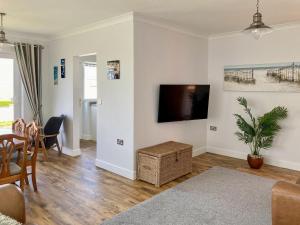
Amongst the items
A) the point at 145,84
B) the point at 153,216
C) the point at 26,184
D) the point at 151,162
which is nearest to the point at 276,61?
the point at 145,84

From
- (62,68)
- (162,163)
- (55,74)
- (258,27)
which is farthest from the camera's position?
(55,74)

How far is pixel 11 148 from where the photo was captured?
9.21 ft

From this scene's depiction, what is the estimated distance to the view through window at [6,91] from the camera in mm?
4983

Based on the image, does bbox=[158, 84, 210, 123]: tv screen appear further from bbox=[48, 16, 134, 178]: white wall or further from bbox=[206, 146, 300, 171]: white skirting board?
bbox=[206, 146, 300, 171]: white skirting board

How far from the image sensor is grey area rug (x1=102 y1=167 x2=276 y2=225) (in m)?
2.65

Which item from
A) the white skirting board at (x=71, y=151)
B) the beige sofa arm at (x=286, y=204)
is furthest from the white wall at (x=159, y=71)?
the beige sofa arm at (x=286, y=204)

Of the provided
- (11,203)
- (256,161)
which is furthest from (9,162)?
(256,161)

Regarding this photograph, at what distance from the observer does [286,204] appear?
6.12 ft

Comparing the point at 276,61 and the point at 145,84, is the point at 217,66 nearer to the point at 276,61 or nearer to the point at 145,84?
the point at 276,61

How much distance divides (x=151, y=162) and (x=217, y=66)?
269 centimetres

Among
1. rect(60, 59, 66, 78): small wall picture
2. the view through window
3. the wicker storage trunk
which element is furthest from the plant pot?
the view through window

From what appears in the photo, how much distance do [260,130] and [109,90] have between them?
2665 mm

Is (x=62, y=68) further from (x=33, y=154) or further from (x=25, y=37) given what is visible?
(x=33, y=154)

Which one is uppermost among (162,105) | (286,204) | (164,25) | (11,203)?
(164,25)
